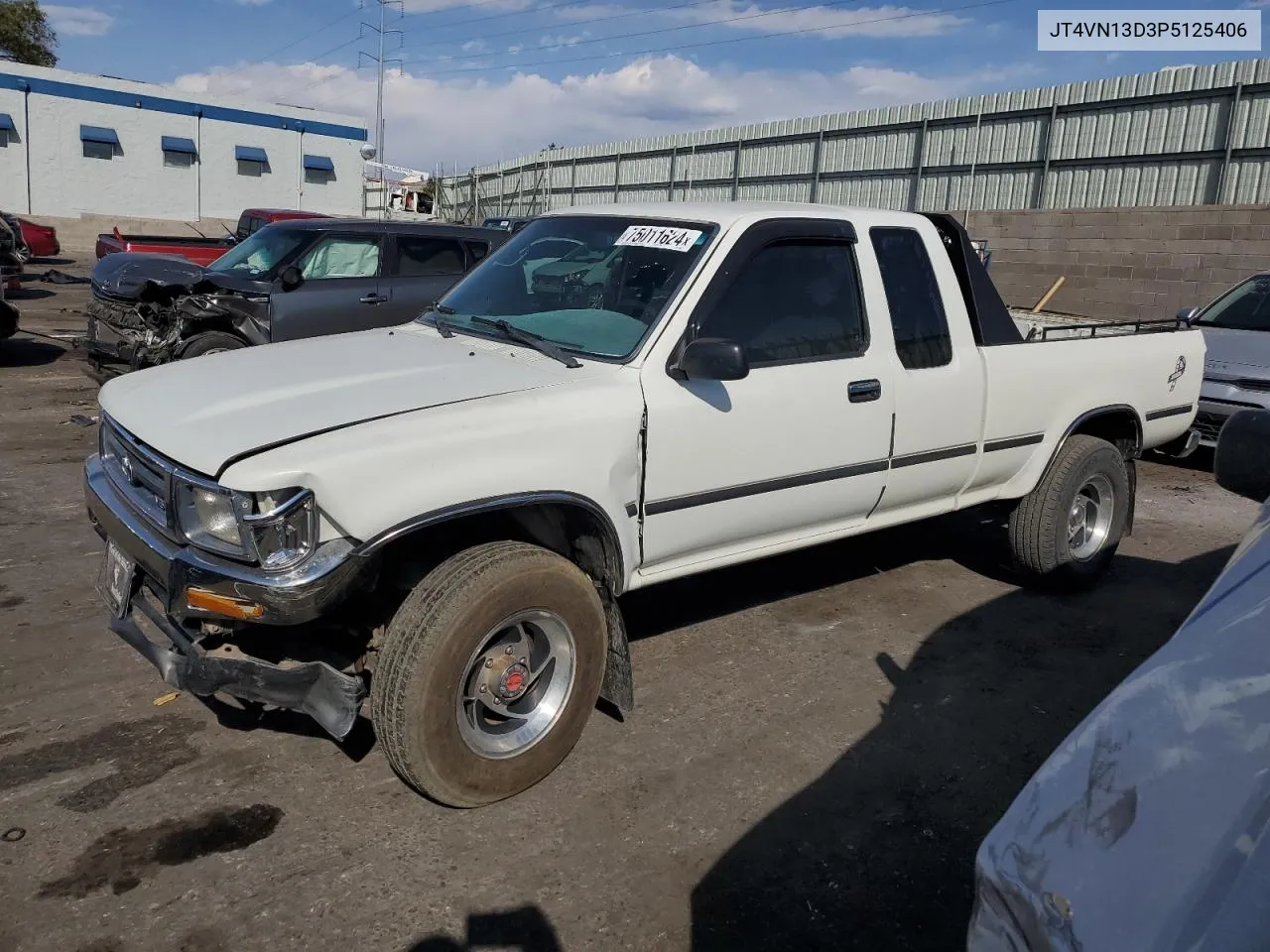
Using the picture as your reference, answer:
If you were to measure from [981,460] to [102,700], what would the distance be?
3909 mm

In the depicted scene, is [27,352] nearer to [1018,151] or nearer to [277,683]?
[277,683]

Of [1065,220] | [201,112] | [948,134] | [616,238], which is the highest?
[201,112]

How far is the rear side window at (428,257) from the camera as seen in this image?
368 inches

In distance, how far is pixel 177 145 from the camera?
1367 inches

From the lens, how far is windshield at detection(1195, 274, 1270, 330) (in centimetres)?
909

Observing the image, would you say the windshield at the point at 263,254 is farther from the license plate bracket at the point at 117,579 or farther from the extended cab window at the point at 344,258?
the license plate bracket at the point at 117,579

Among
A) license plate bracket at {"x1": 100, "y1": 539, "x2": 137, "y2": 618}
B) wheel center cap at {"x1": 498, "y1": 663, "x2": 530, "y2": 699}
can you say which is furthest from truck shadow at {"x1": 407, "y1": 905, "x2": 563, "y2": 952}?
license plate bracket at {"x1": 100, "y1": 539, "x2": 137, "y2": 618}

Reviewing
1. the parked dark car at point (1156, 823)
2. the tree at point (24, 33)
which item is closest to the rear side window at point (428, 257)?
the parked dark car at point (1156, 823)

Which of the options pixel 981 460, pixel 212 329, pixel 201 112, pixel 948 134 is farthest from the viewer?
pixel 201 112

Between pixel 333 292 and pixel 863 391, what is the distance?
6.12 meters

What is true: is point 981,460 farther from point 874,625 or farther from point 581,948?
point 581,948

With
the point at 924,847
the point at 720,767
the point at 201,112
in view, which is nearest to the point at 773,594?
the point at 720,767

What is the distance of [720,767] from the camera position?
138 inches

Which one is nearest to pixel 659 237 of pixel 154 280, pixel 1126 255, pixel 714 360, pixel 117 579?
pixel 714 360
